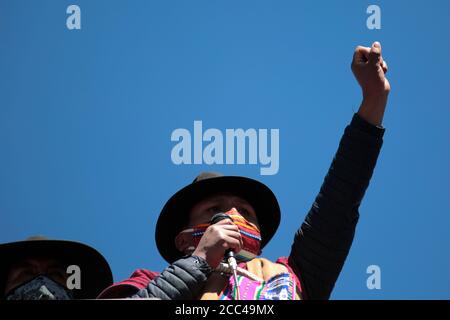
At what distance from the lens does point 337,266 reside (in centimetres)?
629

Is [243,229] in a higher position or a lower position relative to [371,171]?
lower

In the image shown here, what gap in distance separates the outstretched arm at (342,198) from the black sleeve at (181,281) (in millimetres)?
816

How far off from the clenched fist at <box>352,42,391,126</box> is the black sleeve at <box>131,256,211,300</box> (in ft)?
5.42

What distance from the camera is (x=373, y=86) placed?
6.52m

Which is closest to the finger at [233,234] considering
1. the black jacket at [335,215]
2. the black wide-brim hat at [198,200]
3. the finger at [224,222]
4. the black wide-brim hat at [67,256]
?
the finger at [224,222]

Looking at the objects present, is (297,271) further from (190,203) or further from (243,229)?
(190,203)

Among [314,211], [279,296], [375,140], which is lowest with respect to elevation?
[279,296]

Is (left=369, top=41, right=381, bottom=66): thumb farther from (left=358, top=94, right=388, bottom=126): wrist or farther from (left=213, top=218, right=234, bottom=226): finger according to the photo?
(left=213, top=218, right=234, bottom=226): finger

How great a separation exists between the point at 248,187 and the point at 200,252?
1.27m

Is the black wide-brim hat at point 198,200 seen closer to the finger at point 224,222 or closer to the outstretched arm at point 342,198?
the outstretched arm at point 342,198

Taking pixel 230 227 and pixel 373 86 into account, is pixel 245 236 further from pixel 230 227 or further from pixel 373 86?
pixel 373 86
